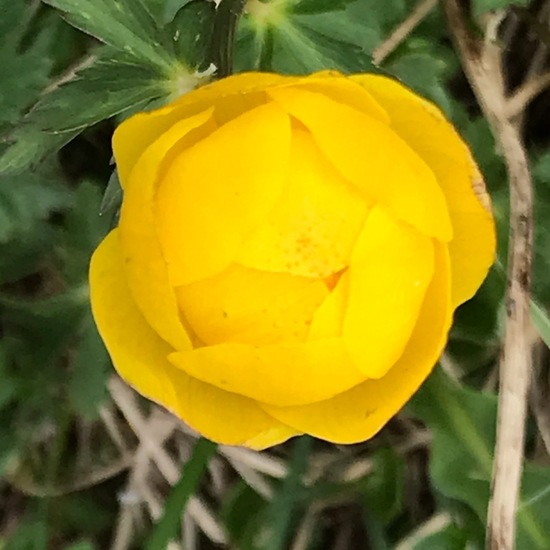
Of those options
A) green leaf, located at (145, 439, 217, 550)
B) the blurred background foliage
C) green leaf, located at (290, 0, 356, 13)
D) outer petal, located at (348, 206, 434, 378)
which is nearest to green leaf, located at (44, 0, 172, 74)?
the blurred background foliage

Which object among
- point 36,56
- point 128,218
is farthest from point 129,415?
point 128,218

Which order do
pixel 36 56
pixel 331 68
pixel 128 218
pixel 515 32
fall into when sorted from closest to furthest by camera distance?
pixel 128 218 → pixel 331 68 → pixel 36 56 → pixel 515 32

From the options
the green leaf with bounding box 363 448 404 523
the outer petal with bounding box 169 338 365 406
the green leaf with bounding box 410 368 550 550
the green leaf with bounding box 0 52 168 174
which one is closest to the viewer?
the outer petal with bounding box 169 338 365 406

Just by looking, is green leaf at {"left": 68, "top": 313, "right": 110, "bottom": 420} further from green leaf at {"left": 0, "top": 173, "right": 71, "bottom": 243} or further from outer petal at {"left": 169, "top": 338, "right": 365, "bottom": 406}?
outer petal at {"left": 169, "top": 338, "right": 365, "bottom": 406}

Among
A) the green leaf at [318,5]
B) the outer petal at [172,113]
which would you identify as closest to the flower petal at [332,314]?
the outer petal at [172,113]

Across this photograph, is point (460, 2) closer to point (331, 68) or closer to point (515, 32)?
point (515, 32)

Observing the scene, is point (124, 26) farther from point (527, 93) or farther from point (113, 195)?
point (527, 93)

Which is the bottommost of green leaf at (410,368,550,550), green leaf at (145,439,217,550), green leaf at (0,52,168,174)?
green leaf at (145,439,217,550)
